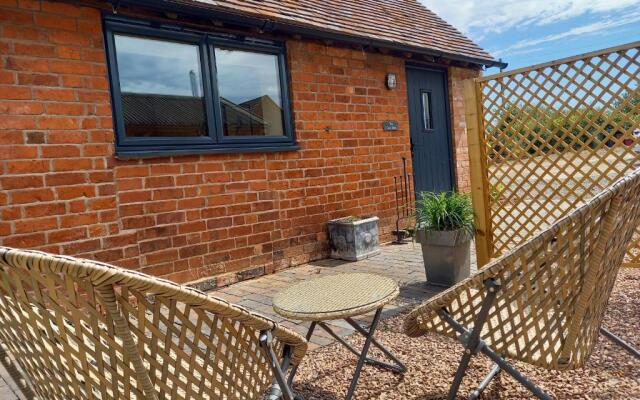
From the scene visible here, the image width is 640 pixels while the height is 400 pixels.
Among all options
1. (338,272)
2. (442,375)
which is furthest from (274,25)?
(442,375)

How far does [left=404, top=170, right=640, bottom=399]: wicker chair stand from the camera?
1.43 m

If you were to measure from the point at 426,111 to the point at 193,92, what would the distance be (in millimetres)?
3852

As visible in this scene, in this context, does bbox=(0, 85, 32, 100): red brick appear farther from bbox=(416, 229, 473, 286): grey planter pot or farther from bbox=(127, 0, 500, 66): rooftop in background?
bbox=(416, 229, 473, 286): grey planter pot

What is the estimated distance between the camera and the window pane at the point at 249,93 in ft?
15.0

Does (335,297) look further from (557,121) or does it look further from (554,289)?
(557,121)

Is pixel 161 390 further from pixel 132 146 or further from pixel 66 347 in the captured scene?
pixel 132 146

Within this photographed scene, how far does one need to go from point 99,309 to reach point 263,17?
4.07 metres

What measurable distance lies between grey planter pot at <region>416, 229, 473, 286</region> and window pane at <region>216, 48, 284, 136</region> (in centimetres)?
204

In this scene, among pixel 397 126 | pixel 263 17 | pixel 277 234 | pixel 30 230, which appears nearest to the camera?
pixel 30 230

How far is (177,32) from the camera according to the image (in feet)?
13.6

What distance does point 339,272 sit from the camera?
461 centimetres

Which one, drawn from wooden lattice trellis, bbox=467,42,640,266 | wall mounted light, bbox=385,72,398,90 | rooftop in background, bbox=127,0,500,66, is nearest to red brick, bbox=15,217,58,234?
rooftop in background, bbox=127,0,500,66

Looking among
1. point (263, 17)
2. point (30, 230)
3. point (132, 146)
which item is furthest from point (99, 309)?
point (263, 17)

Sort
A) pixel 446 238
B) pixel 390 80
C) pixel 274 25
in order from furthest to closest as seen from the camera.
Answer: pixel 390 80 → pixel 274 25 → pixel 446 238
